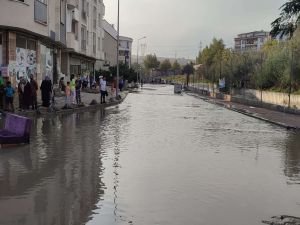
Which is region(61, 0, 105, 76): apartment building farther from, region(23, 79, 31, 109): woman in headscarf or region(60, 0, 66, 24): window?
region(23, 79, 31, 109): woman in headscarf

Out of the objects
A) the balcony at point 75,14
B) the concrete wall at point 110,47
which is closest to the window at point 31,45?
the balcony at point 75,14

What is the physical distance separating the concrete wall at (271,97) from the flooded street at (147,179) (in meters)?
16.4

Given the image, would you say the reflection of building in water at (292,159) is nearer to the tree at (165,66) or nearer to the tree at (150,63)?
the tree at (150,63)

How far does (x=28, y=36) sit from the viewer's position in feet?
102

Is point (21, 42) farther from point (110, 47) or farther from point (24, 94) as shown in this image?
point (110, 47)

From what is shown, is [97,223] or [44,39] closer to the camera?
[97,223]

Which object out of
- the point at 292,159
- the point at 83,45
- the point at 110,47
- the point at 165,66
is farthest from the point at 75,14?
the point at 165,66

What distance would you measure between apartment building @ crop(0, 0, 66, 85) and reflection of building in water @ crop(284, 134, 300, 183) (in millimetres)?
14993

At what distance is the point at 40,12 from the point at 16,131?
59.2 feet

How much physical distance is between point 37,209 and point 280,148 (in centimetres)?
994

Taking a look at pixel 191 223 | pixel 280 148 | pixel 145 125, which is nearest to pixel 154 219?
pixel 191 223

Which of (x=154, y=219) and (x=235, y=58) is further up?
(x=235, y=58)

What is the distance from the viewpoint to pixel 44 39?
114ft

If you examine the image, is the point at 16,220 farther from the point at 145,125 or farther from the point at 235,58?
the point at 235,58
